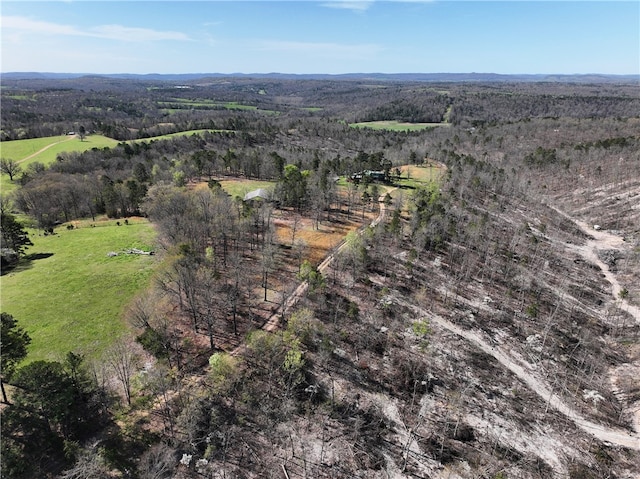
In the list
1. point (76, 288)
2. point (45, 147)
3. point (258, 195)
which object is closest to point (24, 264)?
point (76, 288)

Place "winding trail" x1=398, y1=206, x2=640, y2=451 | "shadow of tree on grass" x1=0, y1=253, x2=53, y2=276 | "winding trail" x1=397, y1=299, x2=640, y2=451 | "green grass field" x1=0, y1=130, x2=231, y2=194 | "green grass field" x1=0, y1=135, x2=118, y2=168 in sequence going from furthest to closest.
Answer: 1. "green grass field" x1=0, y1=135, x2=118, y2=168
2. "green grass field" x1=0, y1=130, x2=231, y2=194
3. "shadow of tree on grass" x1=0, y1=253, x2=53, y2=276
4. "winding trail" x1=398, y1=206, x2=640, y2=451
5. "winding trail" x1=397, y1=299, x2=640, y2=451

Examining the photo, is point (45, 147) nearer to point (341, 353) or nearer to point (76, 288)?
point (76, 288)

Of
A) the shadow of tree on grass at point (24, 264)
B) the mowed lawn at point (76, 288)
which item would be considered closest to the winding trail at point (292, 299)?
the mowed lawn at point (76, 288)

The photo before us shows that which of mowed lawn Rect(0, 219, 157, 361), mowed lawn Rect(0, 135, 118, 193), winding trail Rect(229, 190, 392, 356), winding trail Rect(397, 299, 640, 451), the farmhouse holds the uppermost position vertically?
mowed lawn Rect(0, 135, 118, 193)

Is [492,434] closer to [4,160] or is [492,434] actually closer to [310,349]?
[310,349]

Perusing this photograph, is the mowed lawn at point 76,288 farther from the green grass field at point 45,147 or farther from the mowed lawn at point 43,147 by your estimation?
the green grass field at point 45,147

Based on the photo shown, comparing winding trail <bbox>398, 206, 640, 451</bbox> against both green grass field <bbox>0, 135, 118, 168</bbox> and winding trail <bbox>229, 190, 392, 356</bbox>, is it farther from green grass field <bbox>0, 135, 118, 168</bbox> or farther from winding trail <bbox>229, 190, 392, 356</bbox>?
green grass field <bbox>0, 135, 118, 168</bbox>

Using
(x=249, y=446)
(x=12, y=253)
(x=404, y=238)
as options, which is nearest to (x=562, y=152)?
(x=404, y=238)

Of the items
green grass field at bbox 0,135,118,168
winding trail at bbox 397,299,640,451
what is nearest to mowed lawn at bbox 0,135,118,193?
green grass field at bbox 0,135,118,168
